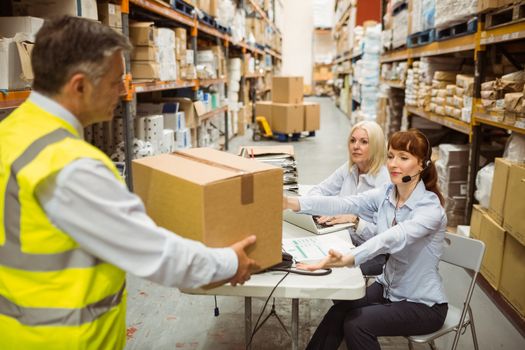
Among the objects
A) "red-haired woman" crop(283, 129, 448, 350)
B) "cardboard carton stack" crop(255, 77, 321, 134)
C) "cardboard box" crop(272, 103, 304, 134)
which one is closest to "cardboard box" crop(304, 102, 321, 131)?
"cardboard carton stack" crop(255, 77, 321, 134)

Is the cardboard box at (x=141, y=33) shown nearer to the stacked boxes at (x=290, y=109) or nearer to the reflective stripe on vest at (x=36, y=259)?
the reflective stripe on vest at (x=36, y=259)

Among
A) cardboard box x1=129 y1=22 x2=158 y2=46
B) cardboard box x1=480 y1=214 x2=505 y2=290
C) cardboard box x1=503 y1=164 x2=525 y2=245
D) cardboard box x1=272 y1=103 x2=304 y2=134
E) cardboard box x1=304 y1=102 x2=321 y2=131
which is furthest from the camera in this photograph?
cardboard box x1=304 y1=102 x2=321 y2=131

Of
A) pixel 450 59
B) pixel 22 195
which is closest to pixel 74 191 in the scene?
pixel 22 195

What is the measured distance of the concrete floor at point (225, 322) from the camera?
248 centimetres

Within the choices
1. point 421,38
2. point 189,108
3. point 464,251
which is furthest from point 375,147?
point 189,108

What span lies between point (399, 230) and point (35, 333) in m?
1.29

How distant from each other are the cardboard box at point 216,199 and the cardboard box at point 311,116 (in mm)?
7758

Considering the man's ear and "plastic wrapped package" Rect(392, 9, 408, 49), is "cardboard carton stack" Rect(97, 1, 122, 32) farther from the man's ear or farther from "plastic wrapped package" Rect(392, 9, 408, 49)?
"plastic wrapped package" Rect(392, 9, 408, 49)

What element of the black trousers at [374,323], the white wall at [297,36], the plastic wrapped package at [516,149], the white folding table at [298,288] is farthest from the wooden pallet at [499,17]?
the white wall at [297,36]

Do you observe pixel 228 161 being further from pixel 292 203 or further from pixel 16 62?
pixel 16 62

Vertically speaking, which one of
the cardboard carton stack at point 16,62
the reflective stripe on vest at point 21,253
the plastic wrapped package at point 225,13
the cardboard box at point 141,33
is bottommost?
the reflective stripe on vest at point 21,253

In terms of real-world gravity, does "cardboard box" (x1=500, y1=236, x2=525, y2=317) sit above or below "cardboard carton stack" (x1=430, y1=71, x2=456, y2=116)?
below

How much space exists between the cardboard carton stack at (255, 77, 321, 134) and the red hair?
7.05m

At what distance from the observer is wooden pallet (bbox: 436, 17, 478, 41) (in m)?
3.52
